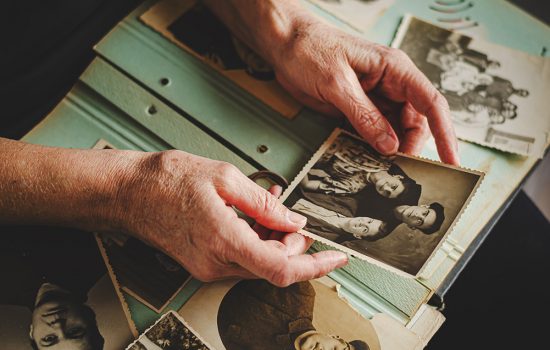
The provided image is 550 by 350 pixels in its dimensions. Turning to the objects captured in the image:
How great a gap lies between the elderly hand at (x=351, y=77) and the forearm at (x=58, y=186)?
542 millimetres

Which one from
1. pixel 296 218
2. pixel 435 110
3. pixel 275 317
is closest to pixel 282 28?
pixel 435 110

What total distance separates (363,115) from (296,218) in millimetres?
352

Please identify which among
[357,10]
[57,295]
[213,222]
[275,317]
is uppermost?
[357,10]

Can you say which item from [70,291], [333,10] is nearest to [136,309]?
[70,291]

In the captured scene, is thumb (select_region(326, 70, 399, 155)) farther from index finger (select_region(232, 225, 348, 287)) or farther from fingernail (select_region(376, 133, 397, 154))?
index finger (select_region(232, 225, 348, 287))

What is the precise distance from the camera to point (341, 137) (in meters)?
1.37

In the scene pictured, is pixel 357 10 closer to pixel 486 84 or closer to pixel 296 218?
pixel 486 84

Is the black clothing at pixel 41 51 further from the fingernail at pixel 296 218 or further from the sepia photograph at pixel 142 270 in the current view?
the fingernail at pixel 296 218

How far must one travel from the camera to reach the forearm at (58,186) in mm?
1150

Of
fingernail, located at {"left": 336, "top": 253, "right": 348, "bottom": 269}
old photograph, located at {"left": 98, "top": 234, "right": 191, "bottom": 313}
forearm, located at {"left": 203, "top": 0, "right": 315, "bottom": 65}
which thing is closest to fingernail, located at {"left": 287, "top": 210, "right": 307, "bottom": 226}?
fingernail, located at {"left": 336, "top": 253, "right": 348, "bottom": 269}

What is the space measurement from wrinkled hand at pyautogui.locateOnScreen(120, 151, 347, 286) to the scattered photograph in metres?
0.77

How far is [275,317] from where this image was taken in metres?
1.13

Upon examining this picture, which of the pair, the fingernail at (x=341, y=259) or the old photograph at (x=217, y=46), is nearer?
the fingernail at (x=341, y=259)

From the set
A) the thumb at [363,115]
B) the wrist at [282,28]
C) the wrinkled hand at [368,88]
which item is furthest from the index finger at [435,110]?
the wrist at [282,28]
